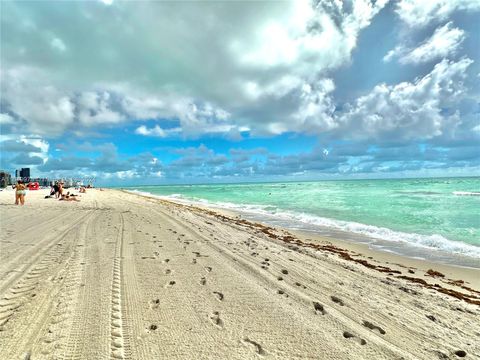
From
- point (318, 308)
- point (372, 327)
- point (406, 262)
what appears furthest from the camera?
point (406, 262)

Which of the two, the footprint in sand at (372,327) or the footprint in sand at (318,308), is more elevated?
the footprint in sand at (318,308)

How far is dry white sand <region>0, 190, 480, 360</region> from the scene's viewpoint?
3533mm

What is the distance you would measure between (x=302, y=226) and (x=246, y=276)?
11.5 m

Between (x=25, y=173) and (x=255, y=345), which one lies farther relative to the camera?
(x=25, y=173)

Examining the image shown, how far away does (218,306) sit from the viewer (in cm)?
462

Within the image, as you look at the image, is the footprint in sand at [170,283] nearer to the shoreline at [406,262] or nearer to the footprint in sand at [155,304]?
the footprint in sand at [155,304]

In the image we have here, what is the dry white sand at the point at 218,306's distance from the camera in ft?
11.6

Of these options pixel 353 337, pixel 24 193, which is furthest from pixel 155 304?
pixel 24 193

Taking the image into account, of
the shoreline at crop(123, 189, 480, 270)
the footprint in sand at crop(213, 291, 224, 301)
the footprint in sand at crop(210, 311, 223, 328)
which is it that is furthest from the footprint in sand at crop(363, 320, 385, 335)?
the shoreline at crop(123, 189, 480, 270)

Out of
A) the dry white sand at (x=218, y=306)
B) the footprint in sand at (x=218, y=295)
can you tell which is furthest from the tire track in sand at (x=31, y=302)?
the footprint in sand at (x=218, y=295)

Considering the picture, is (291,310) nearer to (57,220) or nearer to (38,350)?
(38,350)

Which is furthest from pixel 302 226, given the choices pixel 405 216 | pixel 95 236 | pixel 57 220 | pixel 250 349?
pixel 250 349

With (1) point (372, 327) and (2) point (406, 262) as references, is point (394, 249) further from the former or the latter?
(1) point (372, 327)

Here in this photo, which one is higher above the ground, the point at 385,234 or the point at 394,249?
the point at 385,234
